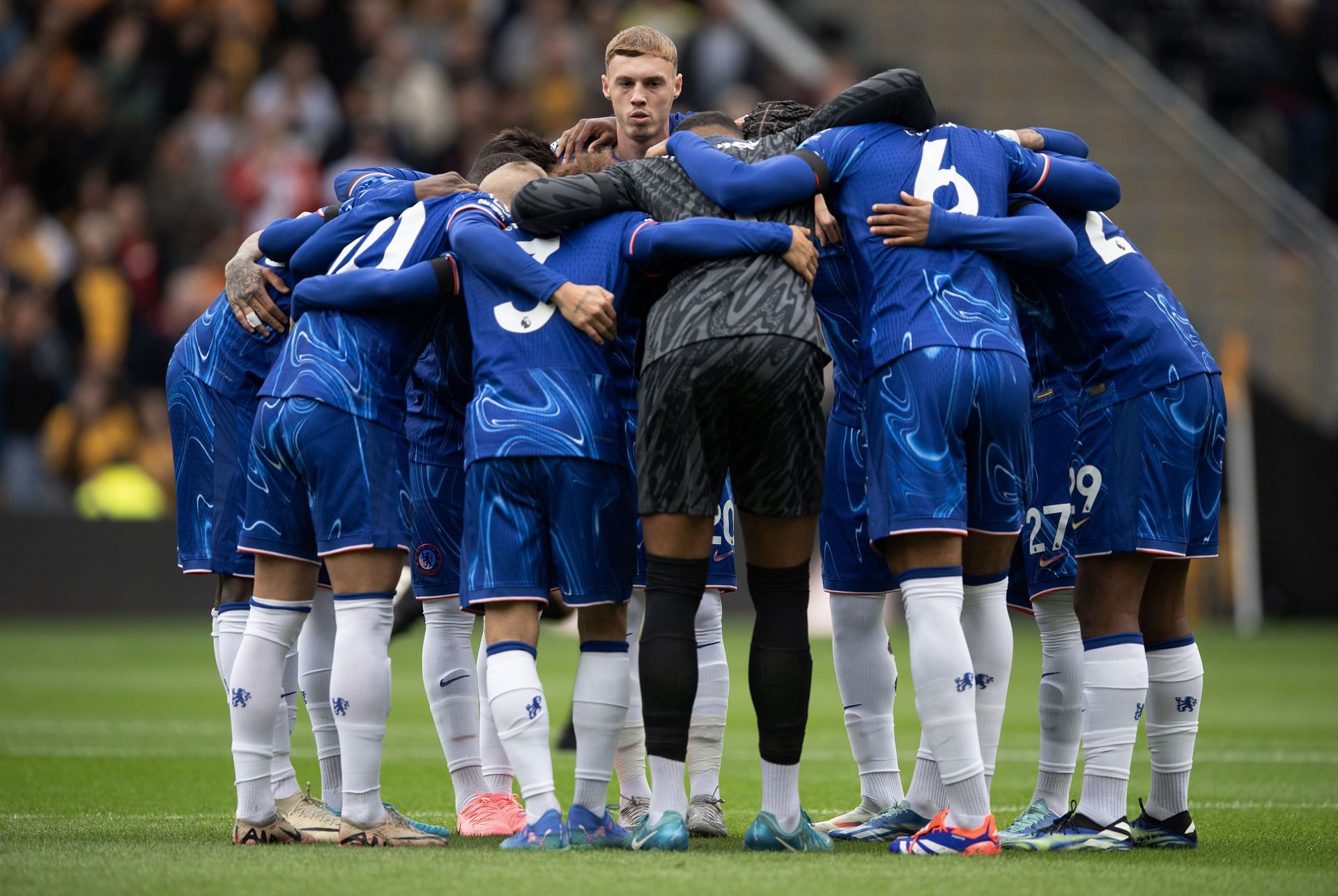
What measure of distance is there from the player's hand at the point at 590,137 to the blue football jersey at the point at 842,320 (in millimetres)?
1022

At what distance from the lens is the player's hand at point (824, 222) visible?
523 cm

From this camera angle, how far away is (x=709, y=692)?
5.70m

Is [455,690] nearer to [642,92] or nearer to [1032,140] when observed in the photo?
[642,92]

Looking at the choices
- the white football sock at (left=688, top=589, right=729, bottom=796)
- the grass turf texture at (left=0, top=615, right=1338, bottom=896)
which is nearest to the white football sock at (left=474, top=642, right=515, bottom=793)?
the grass turf texture at (left=0, top=615, right=1338, bottom=896)

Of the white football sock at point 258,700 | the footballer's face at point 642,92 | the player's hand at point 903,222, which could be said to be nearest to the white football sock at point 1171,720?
the player's hand at point 903,222

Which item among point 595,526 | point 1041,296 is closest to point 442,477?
point 595,526

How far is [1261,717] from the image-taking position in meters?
9.95

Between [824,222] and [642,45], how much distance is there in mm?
1125

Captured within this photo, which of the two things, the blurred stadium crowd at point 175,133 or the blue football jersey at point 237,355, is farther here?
the blurred stadium crowd at point 175,133

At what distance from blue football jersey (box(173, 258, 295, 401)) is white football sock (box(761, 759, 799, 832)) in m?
2.30

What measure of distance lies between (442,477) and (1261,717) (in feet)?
20.4

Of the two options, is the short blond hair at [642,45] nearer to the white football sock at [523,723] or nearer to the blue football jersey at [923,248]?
the blue football jersey at [923,248]

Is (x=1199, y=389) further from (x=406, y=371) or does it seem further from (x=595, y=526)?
(x=406, y=371)

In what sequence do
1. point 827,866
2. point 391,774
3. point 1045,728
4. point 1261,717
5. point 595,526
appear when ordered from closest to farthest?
point 827,866
point 595,526
point 1045,728
point 391,774
point 1261,717
